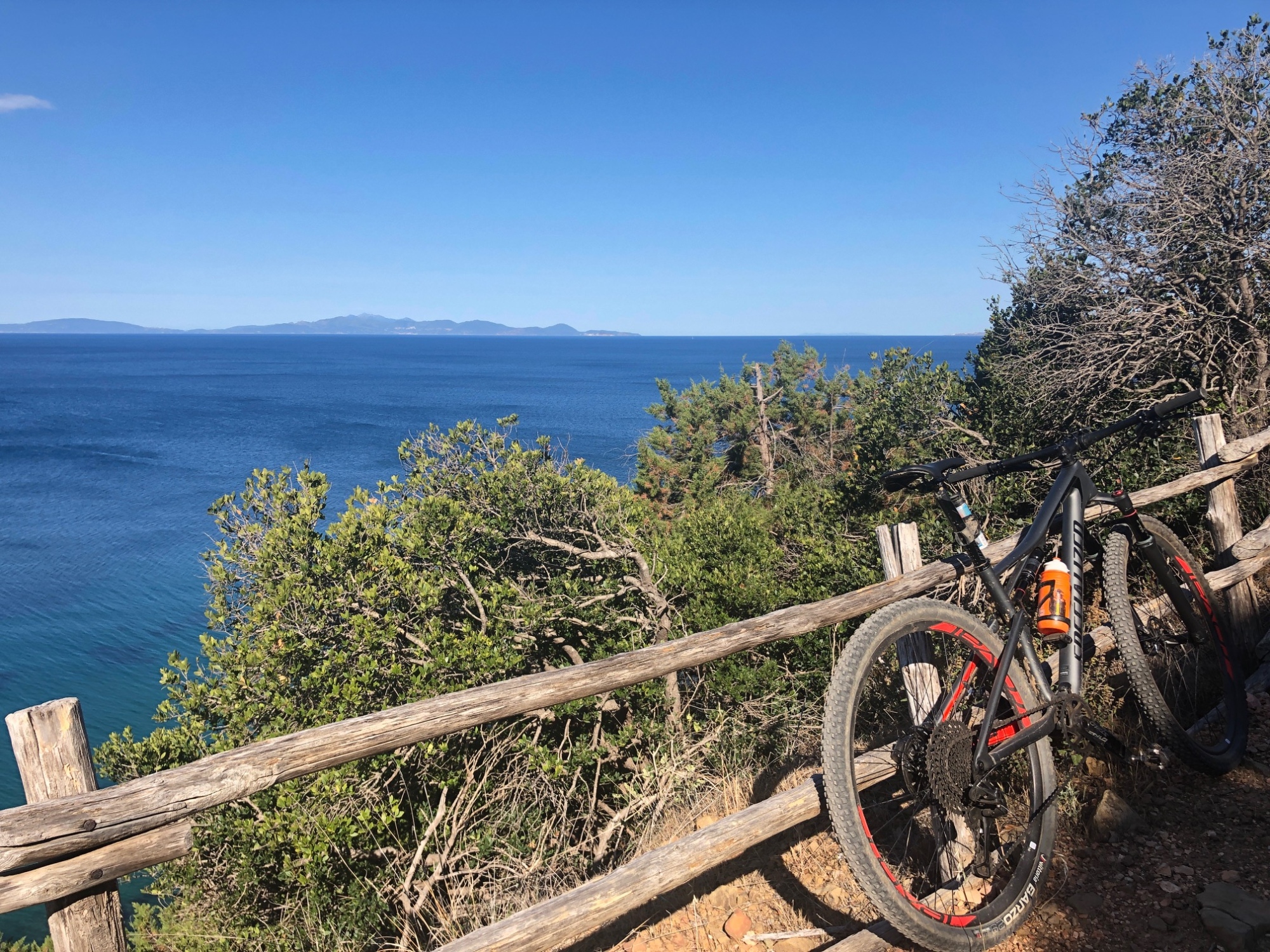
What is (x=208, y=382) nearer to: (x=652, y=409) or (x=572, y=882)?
(x=652, y=409)

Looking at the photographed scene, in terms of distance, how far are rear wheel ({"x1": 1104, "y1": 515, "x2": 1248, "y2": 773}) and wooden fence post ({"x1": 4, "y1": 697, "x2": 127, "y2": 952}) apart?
385cm

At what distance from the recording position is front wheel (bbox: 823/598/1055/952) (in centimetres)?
259

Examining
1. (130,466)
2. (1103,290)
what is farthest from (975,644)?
(130,466)

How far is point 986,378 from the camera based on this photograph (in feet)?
46.5

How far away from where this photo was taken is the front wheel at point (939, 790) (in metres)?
2.59

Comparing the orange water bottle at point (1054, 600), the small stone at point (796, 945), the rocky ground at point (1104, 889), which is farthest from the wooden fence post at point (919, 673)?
the small stone at point (796, 945)

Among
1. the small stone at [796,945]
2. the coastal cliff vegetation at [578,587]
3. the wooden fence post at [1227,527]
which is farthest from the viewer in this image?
the coastal cliff vegetation at [578,587]

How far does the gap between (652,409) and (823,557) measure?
15.9 m

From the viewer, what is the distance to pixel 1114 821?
341 centimetres

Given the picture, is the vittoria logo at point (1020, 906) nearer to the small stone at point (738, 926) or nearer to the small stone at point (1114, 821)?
the small stone at point (1114, 821)

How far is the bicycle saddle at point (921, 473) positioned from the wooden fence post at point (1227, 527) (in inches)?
106

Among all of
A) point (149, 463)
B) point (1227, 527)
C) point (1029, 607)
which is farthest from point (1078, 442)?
point (149, 463)

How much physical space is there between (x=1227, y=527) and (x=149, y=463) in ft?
164

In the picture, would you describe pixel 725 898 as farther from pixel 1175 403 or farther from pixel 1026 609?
pixel 1175 403
